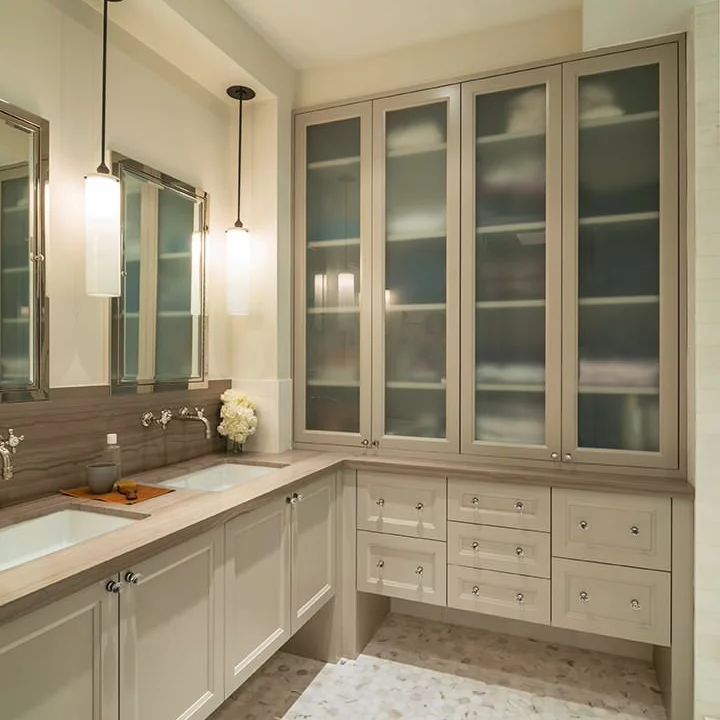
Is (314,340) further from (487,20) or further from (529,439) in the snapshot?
(487,20)

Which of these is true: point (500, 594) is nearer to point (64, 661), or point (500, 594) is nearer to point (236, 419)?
point (236, 419)

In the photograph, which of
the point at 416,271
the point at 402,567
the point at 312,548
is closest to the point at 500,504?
the point at 402,567

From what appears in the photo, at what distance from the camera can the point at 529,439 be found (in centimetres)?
227

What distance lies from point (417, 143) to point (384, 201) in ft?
0.96

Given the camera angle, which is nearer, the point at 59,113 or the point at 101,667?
the point at 101,667

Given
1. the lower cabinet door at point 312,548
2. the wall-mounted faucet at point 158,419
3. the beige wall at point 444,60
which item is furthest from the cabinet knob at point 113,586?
the beige wall at point 444,60

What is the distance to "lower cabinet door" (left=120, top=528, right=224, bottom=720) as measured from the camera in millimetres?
1311

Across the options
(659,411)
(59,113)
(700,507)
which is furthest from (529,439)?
(59,113)

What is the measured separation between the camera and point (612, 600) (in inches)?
79.6

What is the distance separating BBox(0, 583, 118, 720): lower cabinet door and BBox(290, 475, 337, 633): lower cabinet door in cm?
85

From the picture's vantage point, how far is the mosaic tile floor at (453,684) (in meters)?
2.05

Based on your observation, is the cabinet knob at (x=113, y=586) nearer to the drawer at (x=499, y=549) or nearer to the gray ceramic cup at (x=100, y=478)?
the gray ceramic cup at (x=100, y=478)

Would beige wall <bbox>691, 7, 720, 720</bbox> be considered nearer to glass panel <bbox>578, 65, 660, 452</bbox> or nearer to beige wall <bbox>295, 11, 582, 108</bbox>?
Result: glass panel <bbox>578, 65, 660, 452</bbox>

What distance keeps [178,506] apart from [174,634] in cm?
34
